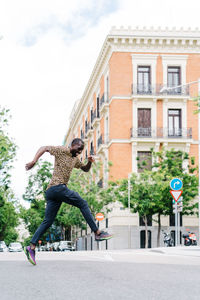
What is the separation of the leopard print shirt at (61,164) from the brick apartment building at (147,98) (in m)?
35.5

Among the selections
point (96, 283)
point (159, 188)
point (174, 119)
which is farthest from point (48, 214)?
point (174, 119)

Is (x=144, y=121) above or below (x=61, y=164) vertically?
above

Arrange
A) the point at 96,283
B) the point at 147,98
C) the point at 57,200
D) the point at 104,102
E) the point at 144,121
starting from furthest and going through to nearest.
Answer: the point at 104,102
the point at 144,121
the point at 147,98
the point at 57,200
the point at 96,283

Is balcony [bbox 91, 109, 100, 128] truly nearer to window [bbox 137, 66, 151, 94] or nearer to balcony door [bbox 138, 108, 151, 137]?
balcony door [bbox 138, 108, 151, 137]

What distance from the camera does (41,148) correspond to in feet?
26.0

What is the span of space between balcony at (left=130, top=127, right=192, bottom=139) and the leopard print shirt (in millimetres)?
35845

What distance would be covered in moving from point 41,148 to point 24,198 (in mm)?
55766

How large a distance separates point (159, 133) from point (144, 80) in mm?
4562

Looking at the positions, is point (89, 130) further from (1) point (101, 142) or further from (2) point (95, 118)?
(1) point (101, 142)

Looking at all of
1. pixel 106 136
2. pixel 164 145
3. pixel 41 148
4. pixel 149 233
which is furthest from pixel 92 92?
pixel 41 148

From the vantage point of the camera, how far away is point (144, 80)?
4525cm

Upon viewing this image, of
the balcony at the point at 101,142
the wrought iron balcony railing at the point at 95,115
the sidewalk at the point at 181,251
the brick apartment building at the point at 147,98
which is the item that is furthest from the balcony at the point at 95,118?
the sidewalk at the point at 181,251

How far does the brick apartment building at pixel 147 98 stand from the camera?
44031 mm

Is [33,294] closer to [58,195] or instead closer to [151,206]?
[58,195]
